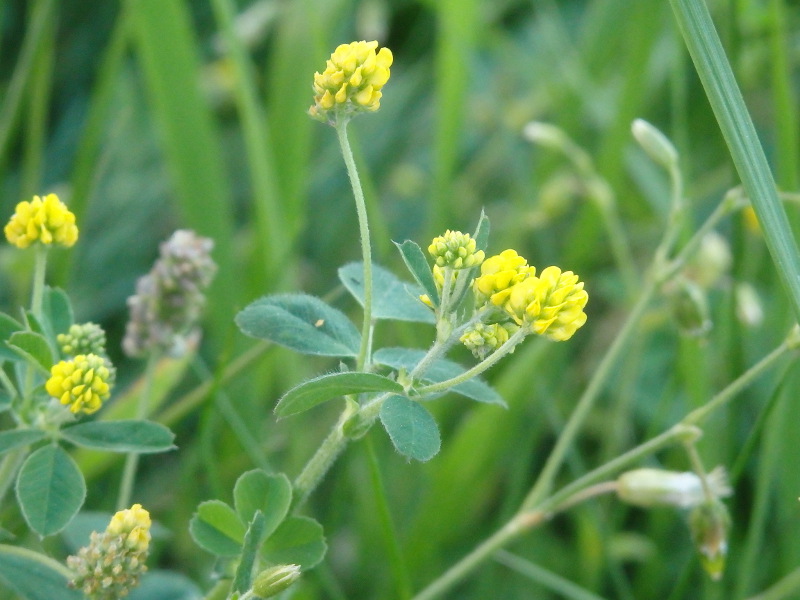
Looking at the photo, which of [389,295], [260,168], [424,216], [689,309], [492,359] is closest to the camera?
[492,359]

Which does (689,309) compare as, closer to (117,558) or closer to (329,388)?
(329,388)

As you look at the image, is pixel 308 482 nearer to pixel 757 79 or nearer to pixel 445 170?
pixel 445 170

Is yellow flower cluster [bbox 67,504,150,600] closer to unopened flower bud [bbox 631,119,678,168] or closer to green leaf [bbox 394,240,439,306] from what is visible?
green leaf [bbox 394,240,439,306]

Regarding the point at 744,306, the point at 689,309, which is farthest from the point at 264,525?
the point at 744,306

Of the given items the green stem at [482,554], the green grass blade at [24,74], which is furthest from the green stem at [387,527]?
the green grass blade at [24,74]

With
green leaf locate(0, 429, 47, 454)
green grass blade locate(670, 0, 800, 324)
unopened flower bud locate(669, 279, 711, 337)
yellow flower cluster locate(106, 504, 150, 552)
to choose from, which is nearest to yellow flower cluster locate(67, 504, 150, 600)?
yellow flower cluster locate(106, 504, 150, 552)
